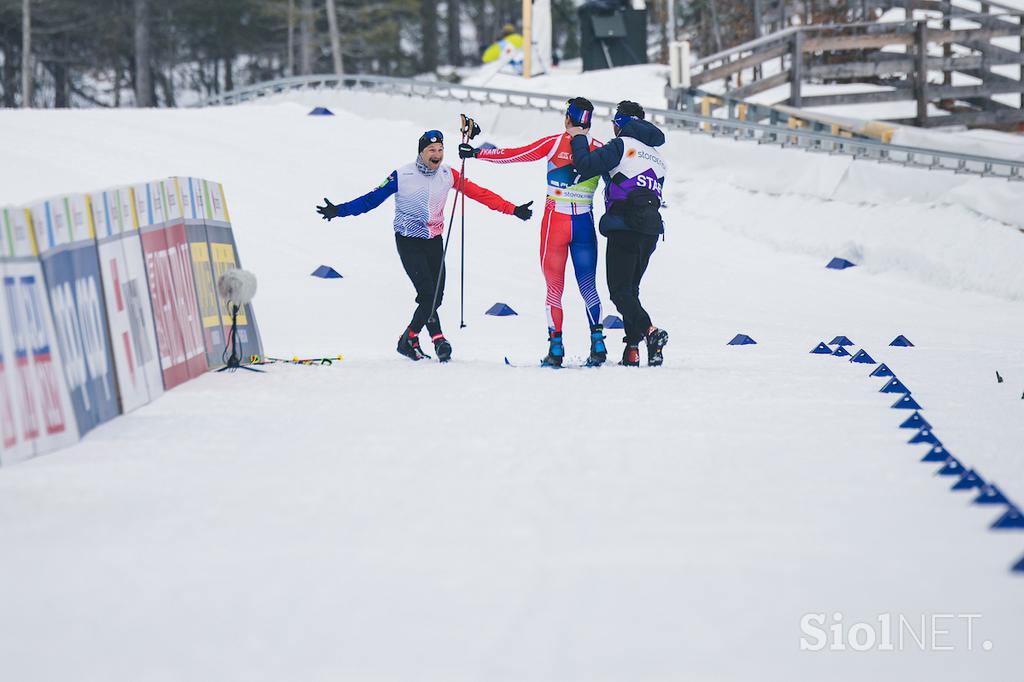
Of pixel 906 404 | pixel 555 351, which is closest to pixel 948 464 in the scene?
pixel 906 404

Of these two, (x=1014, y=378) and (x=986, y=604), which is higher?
(x=986, y=604)

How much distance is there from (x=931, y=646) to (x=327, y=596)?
1.94 m

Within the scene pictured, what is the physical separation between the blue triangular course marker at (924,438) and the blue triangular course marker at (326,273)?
33.2 feet

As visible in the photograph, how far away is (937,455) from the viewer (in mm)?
6477

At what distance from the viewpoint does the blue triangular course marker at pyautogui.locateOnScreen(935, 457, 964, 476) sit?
6.13m

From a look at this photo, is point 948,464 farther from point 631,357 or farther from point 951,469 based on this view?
point 631,357

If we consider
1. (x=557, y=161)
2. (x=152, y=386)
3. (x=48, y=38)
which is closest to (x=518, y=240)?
(x=557, y=161)

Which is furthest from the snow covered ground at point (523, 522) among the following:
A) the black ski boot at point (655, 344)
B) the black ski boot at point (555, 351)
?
the black ski boot at point (555, 351)

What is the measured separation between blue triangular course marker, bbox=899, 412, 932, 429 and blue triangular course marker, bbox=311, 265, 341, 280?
9.69m

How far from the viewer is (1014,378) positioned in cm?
962

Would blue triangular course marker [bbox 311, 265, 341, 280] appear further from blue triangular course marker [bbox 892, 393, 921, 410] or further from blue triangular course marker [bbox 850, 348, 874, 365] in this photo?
blue triangular course marker [bbox 892, 393, 921, 410]

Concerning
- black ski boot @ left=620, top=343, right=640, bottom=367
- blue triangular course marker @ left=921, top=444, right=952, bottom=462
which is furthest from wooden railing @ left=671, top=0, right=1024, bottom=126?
blue triangular course marker @ left=921, top=444, right=952, bottom=462

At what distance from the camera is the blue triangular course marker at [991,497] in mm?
5574

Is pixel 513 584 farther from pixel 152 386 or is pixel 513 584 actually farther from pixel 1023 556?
pixel 152 386
